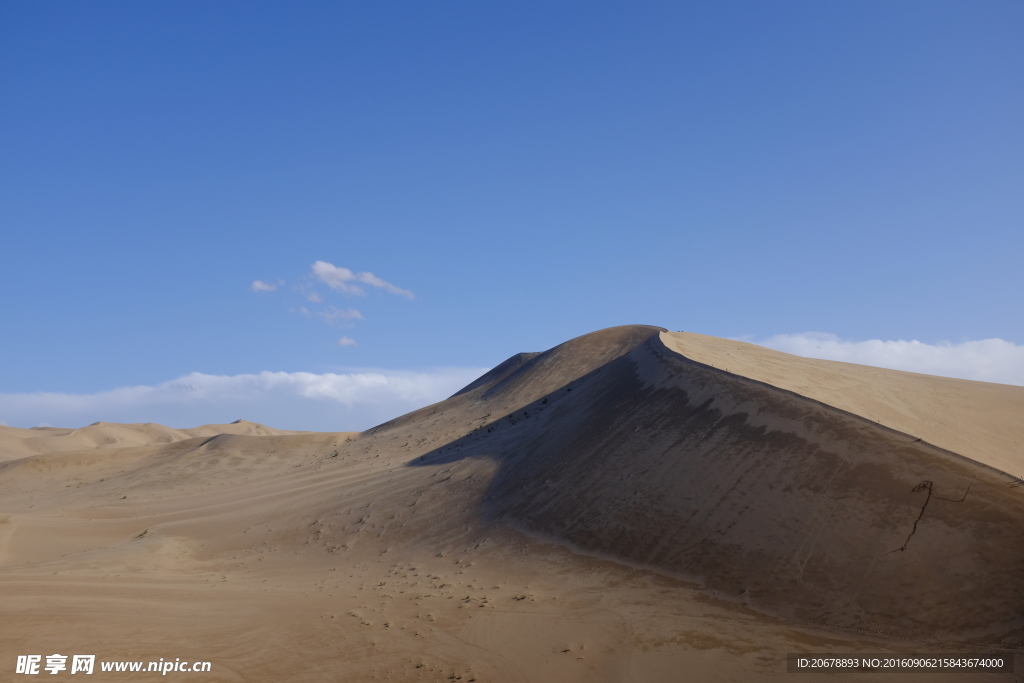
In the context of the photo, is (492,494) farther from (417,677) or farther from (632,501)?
(417,677)

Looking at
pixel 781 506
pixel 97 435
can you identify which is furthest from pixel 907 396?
pixel 97 435

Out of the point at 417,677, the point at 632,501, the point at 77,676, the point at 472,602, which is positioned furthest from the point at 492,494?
the point at 77,676

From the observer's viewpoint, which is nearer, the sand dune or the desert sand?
the desert sand

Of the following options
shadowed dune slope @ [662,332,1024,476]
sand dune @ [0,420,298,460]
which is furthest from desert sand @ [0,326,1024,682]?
sand dune @ [0,420,298,460]

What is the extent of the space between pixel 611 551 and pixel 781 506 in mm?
2967

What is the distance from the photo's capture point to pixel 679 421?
14344 mm

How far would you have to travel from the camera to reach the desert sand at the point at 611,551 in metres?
7.87

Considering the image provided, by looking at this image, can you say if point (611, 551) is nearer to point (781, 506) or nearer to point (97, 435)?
point (781, 506)

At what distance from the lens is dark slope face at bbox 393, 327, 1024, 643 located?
805cm

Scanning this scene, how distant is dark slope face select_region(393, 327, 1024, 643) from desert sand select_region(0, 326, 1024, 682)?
1.5 inches

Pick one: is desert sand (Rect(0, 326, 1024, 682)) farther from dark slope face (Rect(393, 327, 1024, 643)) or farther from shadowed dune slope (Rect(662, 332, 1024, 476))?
shadowed dune slope (Rect(662, 332, 1024, 476))

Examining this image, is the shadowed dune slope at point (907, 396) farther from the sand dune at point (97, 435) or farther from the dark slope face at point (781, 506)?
the sand dune at point (97, 435)

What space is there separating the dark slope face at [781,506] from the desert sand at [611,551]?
0.12ft

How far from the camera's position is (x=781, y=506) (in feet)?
33.5
